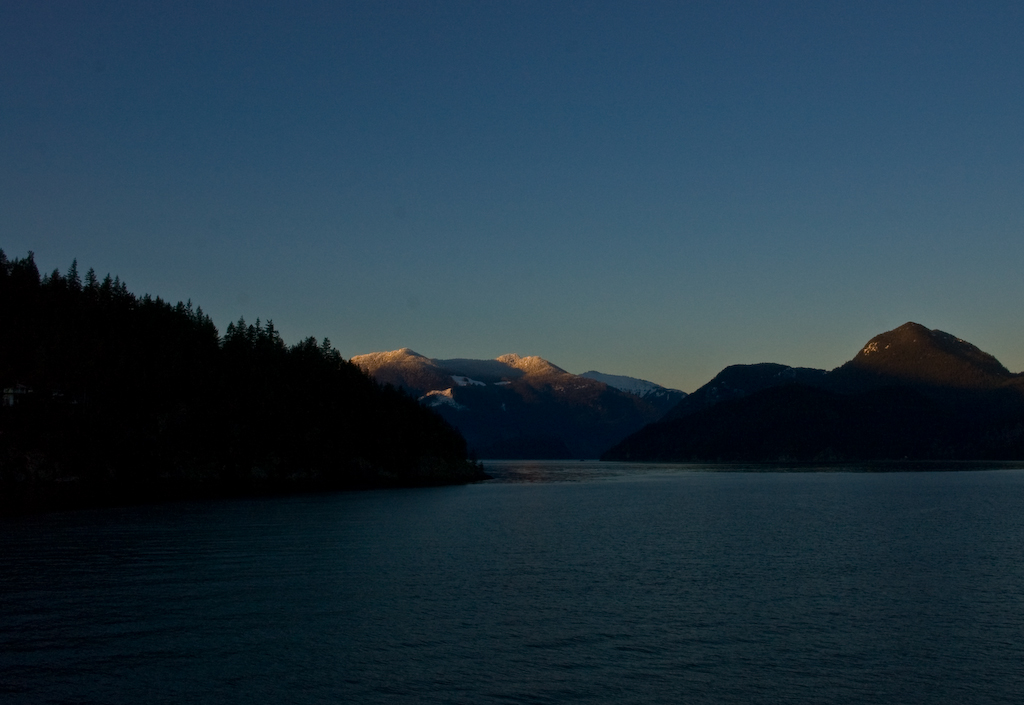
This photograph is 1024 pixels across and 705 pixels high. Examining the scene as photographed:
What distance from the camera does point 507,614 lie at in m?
41.2

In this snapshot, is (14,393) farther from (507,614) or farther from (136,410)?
(507,614)

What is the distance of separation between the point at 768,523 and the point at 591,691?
69.3 meters

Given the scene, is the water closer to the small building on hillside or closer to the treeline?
the treeline

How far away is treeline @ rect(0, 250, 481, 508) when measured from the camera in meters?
128

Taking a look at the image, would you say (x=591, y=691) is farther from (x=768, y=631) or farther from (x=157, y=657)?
(x=157, y=657)

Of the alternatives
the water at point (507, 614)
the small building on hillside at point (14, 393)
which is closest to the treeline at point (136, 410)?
the small building on hillside at point (14, 393)

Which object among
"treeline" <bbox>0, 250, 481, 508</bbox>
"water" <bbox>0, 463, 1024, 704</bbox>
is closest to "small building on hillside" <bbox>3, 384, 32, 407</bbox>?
"treeline" <bbox>0, 250, 481, 508</bbox>

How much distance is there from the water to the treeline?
51.7 metres

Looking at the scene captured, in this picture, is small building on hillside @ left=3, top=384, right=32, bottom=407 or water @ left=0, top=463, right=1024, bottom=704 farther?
small building on hillside @ left=3, top=384, right=32, bottom=407

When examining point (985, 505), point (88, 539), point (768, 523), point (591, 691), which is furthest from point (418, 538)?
point (985, 505)

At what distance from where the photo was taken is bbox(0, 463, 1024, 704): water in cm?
2909

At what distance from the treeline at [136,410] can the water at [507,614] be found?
2037 inches

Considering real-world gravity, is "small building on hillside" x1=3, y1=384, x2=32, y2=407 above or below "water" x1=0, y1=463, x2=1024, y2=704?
above

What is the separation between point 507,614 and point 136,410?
129 metres
